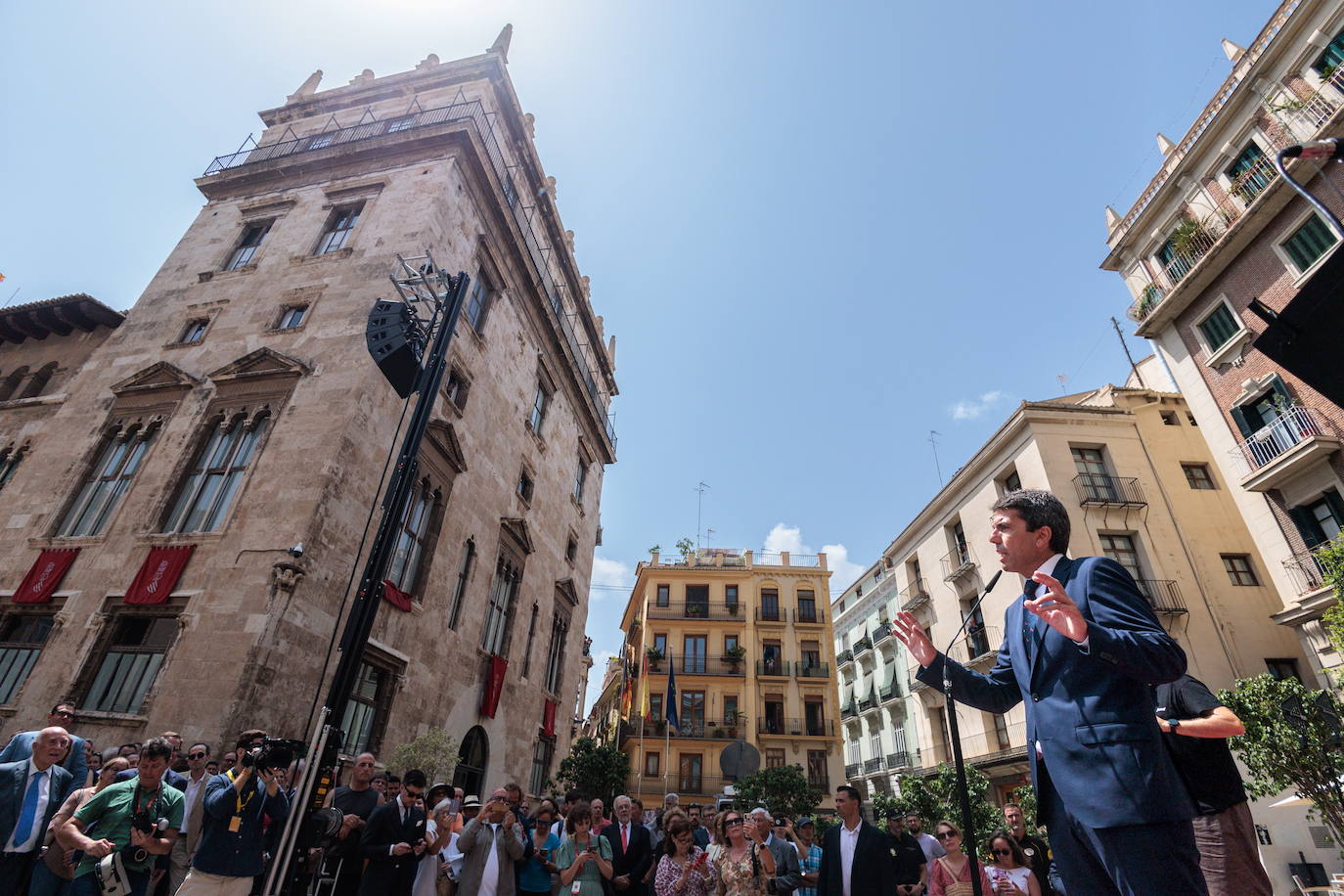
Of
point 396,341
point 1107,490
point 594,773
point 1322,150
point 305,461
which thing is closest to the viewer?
point 1322,150

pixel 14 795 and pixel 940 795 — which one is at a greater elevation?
pixel 940 795

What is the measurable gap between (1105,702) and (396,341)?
8.12 metres

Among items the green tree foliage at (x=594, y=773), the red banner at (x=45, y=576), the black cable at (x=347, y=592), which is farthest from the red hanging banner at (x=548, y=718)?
the red banner at (x=45, y=576)

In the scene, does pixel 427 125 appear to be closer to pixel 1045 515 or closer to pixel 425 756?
pixel 425 756

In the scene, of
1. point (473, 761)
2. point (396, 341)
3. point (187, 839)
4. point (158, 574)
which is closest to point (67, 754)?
point (187, 839)

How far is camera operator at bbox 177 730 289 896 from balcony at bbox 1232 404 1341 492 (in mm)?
19931

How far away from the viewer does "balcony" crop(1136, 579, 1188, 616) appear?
1856 cm

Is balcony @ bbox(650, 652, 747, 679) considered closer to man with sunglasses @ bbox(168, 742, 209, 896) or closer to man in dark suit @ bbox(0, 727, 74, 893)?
man with sunglasses @ bbox(168, 742, 209, 896)

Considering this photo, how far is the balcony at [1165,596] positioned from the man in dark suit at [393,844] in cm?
2052

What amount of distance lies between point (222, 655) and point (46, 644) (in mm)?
3871

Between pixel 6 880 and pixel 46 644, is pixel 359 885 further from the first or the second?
pixel 46 644

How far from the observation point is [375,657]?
449 inches

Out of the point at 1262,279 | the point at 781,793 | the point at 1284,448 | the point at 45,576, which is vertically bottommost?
the point at 781,793

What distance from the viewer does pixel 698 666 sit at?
35062mm
